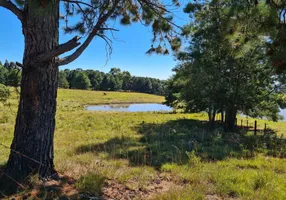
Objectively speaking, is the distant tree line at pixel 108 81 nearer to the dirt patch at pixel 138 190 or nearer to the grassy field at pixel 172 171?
the grassy field at pixel 172 171

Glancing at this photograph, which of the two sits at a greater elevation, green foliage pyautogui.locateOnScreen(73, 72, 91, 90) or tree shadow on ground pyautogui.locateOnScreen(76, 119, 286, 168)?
green foliage pyautogui.locateOnScreen(73, 72, 91, 90)

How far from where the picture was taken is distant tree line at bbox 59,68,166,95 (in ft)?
202

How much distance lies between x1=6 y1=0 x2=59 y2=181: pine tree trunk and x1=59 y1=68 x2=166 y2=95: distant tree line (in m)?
53.2

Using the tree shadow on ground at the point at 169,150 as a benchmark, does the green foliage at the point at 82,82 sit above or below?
above

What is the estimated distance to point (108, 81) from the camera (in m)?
69.8

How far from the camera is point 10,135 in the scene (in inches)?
248

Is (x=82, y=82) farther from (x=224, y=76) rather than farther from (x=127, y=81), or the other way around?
(x=224, y=76)

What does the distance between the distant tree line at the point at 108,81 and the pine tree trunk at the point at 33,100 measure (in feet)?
175

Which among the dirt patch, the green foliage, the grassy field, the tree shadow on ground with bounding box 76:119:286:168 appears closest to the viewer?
the dirt patch

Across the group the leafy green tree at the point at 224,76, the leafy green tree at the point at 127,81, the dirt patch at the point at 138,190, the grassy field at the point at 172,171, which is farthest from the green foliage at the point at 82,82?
the dirt patch at the point at 138,190

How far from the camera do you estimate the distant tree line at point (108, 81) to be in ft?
202

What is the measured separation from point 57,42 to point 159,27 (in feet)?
6.66

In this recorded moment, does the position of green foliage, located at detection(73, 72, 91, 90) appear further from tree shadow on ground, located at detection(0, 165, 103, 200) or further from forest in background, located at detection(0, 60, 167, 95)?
tree shadow on ground, located at detection(0, 165, 103, 200)

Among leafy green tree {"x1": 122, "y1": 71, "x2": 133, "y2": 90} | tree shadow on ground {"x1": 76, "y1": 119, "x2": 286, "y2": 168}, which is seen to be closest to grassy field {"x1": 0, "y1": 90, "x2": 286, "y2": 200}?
tree shadow on ground {"x1": 76, "y1": 119, "x2": 286, "y2": 168}
